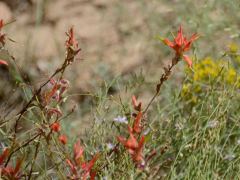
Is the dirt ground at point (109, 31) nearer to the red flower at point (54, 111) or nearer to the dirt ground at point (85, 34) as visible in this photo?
the dirt ground at point (85, 34)

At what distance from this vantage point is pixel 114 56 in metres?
4.75

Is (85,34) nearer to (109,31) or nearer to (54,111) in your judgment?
(109,31)

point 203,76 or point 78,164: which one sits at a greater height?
point 78,164

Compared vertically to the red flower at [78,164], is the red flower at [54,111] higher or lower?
higher

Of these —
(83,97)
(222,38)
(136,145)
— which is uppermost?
(136,145)

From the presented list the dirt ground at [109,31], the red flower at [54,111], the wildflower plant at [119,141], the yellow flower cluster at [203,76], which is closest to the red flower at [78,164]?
the wildflower plant at [119,141]

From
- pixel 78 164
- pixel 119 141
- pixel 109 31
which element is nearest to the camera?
pixel 78 164

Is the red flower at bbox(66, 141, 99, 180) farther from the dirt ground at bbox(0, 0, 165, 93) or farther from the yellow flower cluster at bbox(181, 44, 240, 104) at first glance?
the dirt ground at bbox(0, 0, 165, 93)

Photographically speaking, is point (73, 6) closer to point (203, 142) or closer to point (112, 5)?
point (112, 5)

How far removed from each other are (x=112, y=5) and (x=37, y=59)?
69 centimetres

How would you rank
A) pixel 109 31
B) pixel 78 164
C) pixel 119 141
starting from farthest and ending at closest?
pixel 109 31 → pixel 119 141 → pixel 78 164

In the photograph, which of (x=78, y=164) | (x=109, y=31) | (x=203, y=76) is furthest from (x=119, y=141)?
(x=109, y=31)

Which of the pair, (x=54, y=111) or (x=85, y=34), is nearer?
(x=54, y=111)

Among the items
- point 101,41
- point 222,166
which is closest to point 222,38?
point 101,41
